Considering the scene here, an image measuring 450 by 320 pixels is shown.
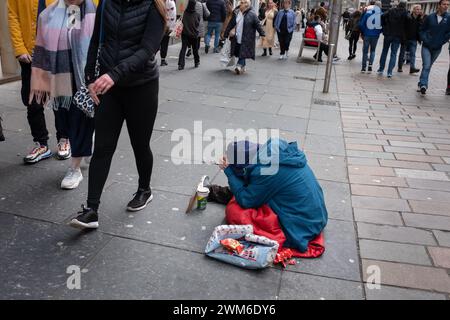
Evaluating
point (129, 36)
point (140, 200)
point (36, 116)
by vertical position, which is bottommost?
point (140, 200)

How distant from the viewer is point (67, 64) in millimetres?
3828

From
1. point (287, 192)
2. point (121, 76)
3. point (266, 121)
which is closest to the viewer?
point (121, 76)

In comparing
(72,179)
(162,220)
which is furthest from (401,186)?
(72,179)

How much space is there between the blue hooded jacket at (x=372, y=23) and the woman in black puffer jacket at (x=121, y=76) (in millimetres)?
9850

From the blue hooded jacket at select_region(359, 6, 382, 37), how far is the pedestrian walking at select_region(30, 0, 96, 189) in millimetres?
9569

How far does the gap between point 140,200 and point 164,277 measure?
101 cm

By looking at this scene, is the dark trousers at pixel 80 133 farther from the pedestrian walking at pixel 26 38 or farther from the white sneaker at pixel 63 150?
the white sneaker at pixel 63 150

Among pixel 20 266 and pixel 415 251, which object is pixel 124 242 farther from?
pixel 415 251

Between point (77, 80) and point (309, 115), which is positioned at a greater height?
point (77, 80)

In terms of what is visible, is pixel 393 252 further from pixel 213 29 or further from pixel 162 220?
pixel 213 29

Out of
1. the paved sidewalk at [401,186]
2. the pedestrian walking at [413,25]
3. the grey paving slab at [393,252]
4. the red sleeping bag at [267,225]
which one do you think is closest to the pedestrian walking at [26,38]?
the red sleeping bag at [267,225]

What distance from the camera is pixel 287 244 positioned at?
3.19 meters
